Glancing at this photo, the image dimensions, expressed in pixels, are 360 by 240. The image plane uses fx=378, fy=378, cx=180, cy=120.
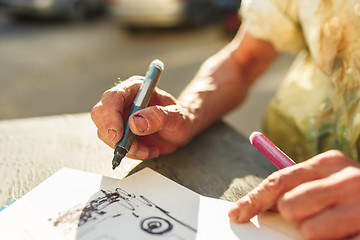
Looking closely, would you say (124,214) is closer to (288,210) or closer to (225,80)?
(288,210)

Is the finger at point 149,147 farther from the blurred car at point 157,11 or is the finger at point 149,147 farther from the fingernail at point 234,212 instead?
the blurred car at point 157,11

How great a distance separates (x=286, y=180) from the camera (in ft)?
1.86

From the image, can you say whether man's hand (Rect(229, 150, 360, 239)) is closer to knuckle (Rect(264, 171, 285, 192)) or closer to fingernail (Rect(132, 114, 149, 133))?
knuckle (Rect(264, 171, 285, 192))

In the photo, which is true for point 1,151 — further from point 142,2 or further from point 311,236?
point 142,2

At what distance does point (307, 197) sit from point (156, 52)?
4.06 metres

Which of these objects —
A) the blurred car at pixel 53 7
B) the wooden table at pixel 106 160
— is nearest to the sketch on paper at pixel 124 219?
the wooden table at pixel 106 160

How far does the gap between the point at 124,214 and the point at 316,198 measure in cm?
29

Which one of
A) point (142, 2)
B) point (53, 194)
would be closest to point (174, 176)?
point (53, 194)

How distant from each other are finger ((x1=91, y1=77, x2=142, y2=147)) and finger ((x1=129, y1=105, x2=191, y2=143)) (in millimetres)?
37

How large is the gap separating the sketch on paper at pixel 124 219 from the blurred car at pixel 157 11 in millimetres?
4530

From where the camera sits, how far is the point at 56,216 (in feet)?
2.00

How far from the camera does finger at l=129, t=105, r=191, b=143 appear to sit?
69cm

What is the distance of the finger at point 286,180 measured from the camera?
56 cm

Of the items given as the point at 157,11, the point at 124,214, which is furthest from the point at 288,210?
the point at 157,11
